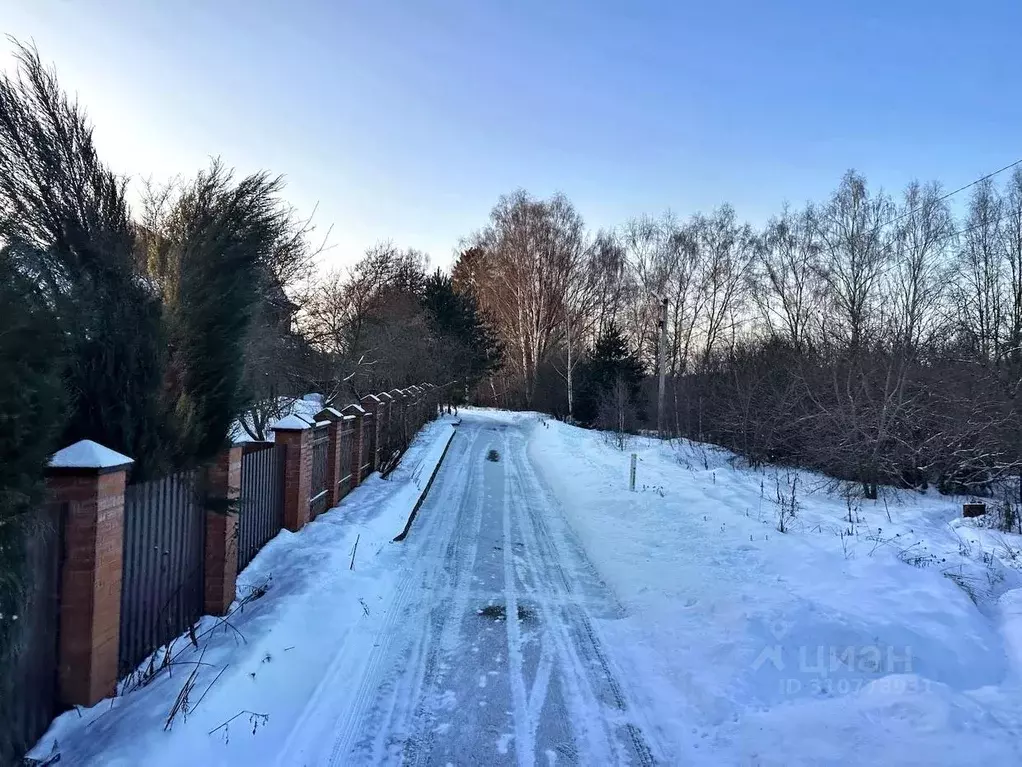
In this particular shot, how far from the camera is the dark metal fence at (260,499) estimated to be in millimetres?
6387

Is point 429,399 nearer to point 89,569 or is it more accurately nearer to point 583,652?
point 583,652

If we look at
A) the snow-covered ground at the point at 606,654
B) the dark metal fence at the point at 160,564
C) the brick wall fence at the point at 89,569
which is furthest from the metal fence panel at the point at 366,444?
the brick wall fence at the point at 89,569

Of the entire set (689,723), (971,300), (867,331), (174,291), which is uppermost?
(971,300)

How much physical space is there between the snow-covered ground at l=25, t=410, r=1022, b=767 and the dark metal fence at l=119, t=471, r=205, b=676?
0.26 m

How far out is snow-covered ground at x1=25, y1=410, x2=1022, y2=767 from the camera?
138 inches

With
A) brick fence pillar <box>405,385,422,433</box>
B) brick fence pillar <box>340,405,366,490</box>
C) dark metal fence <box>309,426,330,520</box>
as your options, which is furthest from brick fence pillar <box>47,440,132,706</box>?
brick fence pillar <box>405,385,422,433</box>

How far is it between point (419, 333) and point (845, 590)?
23849 mm

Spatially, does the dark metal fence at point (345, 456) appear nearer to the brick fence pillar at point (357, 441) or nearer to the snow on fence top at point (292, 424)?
the brick fence pillar at point (357, 441)

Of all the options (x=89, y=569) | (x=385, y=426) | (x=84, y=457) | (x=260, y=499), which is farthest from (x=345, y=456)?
(x=84, y=457)

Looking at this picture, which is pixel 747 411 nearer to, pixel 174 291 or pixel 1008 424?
pixel 1008 424

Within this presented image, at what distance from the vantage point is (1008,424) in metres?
12.4

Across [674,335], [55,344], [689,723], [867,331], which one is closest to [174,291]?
[55,344]

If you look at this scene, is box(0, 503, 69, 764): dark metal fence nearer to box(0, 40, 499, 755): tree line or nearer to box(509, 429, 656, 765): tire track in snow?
Answer: box(0, 40, 499, 755): tree line

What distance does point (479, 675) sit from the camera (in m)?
4.60
